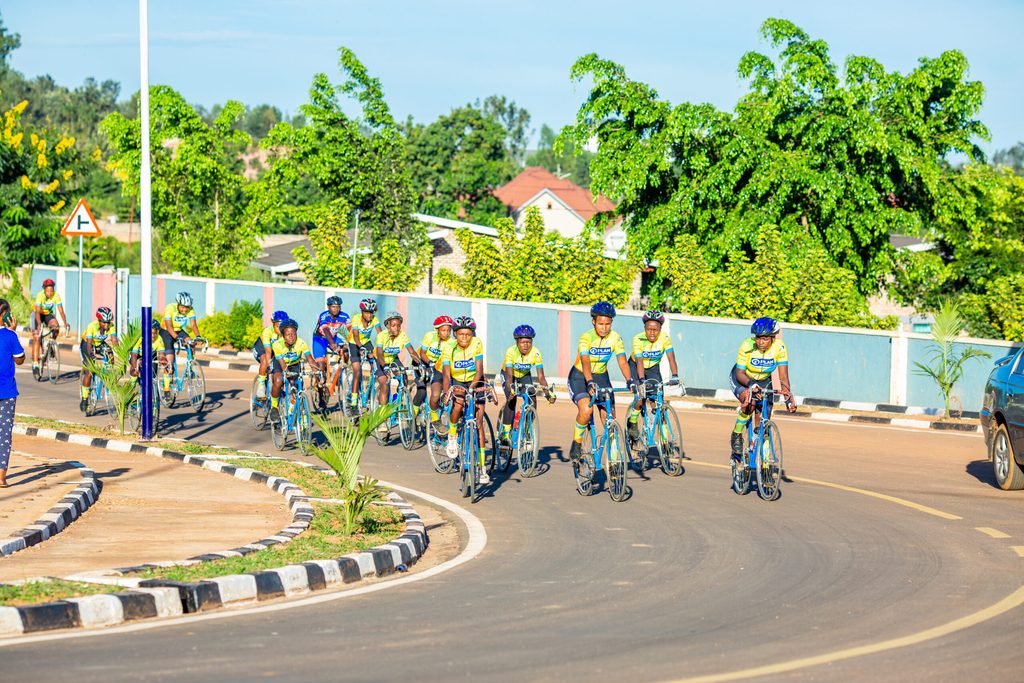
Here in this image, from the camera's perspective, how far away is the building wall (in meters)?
24.5

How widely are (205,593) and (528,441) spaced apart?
713cm

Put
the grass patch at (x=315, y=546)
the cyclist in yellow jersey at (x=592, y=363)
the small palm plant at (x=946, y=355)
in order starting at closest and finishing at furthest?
the grass patch at (x=315, y=546) → the cyclist in yellow jersey at (x=592, y=363) → the small palm plant at (x=946, y=355)

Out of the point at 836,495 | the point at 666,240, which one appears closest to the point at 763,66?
the point at 666,240

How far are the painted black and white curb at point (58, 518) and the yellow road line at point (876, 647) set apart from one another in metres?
5.91

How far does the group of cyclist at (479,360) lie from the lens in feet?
47.9

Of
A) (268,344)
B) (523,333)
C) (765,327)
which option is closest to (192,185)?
(268,344)

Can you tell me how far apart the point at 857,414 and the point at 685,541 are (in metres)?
12.7

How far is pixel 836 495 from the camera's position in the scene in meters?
14.8

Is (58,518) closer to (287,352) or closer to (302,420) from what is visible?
(302,420)

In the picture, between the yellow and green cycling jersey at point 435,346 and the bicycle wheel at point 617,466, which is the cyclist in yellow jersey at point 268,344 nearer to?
the yellow and green cycling jersey at point 435,346

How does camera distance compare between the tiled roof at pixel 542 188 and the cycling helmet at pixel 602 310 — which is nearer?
the cycling helmet at pixel 602 310

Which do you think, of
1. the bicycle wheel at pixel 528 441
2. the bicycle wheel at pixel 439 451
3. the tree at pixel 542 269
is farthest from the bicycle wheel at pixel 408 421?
the tree at pixel 542 269

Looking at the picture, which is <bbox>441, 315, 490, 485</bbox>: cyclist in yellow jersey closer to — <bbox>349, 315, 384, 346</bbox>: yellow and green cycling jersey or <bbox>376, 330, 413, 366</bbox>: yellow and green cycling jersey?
<bbox>376, 330, 413, 366</bbox>: yellow and green cycling jersey

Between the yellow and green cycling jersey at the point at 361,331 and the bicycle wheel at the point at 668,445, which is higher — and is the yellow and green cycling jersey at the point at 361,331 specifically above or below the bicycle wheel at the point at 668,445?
above
